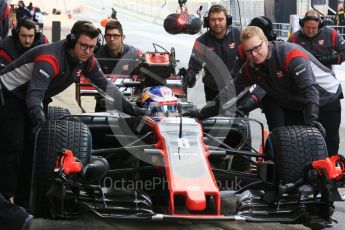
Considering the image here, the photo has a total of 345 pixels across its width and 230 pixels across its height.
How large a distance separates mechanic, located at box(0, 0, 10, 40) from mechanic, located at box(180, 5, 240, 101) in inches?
80.5

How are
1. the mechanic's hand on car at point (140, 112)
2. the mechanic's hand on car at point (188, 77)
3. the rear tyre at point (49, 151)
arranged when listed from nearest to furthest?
the rear tyre at point (49, 151), the mechanic's hand on car at point (140, 112), the mechanic's hand on car at point (188, 77)

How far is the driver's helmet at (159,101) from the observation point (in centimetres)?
665

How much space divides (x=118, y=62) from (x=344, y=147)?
11.0 feet

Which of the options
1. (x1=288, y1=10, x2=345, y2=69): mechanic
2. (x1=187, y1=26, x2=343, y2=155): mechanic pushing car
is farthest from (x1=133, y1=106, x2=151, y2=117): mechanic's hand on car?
(x1=288, y1=10, x2=345, y2=69): mechanic

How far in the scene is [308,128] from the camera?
5805 mm

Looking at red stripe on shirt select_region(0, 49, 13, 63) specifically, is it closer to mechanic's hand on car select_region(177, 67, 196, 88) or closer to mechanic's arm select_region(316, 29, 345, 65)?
mechanic's hand on car select_region(177, 67, 196, 88)

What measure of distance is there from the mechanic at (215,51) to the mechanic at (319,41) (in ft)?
2.56

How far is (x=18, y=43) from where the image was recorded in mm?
7570

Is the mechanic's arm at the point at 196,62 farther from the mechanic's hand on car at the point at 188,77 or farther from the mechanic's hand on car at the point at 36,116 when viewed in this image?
the mechanic's hand on car at the point at 36,116

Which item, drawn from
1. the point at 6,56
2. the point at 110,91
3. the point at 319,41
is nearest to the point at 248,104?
the point at 110,91

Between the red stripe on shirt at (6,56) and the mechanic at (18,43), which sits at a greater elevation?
the mechanic at (18,43)

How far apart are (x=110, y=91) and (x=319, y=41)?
3.06 meters

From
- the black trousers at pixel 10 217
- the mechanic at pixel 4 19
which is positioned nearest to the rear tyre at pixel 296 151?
the black trousers at pixel 10 217

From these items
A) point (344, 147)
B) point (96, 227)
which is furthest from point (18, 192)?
point (344, 147)
